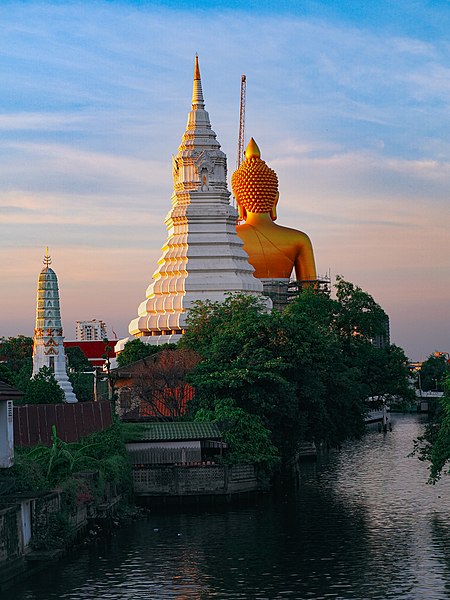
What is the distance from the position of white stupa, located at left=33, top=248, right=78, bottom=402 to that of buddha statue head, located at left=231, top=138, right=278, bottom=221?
36.3 meters

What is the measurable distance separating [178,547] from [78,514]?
117 inches

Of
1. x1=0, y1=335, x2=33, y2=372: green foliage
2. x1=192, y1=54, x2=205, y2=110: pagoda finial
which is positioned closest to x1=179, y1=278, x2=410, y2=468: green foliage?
x1=192, y1=54, x2=205, y2=110: pagoda finial

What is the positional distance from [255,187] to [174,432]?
68493 millimetres

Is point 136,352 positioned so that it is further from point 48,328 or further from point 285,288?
point 285,288

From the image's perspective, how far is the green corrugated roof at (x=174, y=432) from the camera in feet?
151

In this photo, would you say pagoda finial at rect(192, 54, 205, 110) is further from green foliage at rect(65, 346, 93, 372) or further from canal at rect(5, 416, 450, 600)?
canal at rect(5, 416, 450, 600)

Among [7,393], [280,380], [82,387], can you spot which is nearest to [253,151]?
[82,387]

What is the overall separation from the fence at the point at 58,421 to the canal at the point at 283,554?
464cm

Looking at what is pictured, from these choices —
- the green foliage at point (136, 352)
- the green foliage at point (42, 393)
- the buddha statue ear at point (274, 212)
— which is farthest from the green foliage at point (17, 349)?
the green foliage at point (42, 393)

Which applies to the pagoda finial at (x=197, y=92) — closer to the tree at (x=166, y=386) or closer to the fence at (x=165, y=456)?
the tree at (x=166, y=386)

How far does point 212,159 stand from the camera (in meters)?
87.7

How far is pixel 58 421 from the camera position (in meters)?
44.9

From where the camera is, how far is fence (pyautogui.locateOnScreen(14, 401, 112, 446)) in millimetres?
43656

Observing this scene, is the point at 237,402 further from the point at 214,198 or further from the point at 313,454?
the point at 214,198
